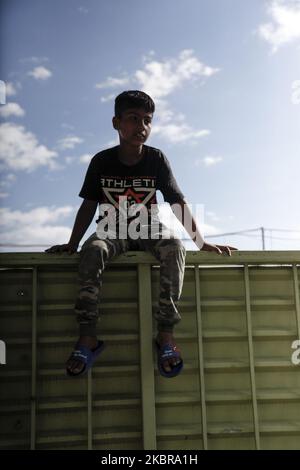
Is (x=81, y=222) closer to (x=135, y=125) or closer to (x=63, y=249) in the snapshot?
(x=63, y=249)

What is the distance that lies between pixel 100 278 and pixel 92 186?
747mm

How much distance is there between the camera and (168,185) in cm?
327

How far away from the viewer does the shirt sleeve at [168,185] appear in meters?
3.25

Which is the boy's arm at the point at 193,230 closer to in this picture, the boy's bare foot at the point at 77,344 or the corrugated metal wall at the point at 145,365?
the corrugated metal wall at the point at 145,365

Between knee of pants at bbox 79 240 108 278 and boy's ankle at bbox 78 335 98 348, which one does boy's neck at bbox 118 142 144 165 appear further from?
boy's ankle at bbox 78 335 98 348

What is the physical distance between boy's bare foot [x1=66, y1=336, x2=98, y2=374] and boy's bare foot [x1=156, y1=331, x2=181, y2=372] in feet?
1.35

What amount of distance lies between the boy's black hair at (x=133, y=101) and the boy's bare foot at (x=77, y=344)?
1619mm

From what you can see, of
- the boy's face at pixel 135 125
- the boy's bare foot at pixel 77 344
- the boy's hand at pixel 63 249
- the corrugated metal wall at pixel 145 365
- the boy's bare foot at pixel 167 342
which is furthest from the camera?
the boy's face at pixel 135 125

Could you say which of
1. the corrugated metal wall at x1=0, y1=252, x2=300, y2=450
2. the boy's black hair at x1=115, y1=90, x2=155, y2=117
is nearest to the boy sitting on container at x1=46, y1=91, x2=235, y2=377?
the boy's black hair at x1=115, y1=90, x2=155, y2=117

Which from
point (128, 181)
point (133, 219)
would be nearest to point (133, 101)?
point (128, 181)

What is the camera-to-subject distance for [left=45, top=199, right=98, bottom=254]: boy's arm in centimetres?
307

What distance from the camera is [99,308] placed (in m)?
3.05

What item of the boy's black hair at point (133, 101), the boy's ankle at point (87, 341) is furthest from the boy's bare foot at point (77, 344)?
the boy's black hair at point (133, 101)
